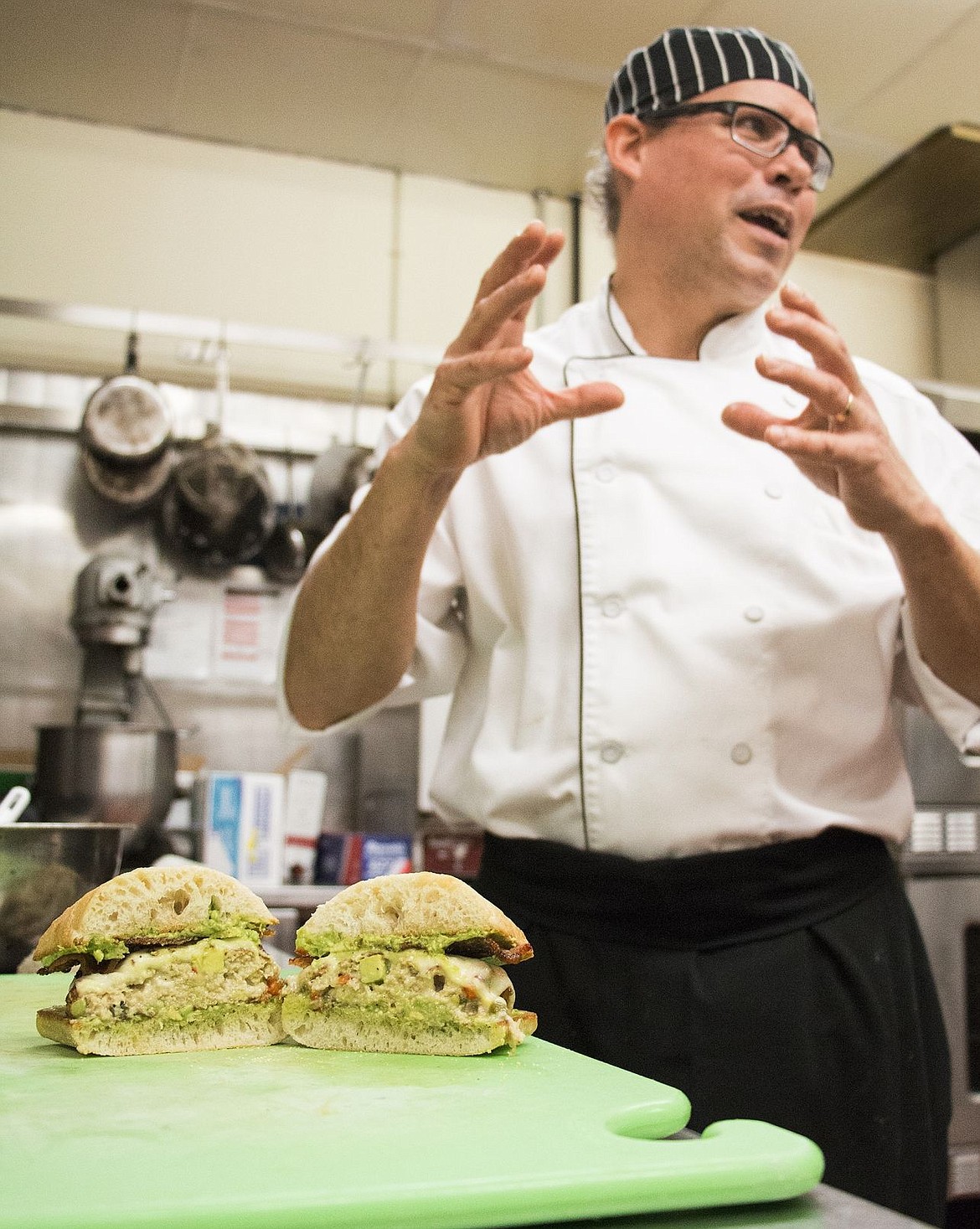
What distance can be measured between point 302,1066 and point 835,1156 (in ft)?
2.25

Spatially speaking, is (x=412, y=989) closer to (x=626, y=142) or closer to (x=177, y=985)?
(x=177, y=985)

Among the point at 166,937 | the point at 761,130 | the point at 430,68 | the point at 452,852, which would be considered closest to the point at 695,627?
the point at 761,130

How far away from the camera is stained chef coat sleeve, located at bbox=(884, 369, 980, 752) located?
4.87 feet

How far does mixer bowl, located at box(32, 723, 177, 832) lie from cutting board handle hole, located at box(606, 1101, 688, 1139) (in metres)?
2.37

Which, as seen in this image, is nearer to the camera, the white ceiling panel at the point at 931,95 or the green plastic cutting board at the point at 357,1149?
the green plastic cutting board at the point at 357,1149

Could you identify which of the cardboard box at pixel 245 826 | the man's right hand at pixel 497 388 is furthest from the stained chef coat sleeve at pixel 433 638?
the cardboard box at pixel 245 826

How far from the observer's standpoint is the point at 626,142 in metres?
1.65

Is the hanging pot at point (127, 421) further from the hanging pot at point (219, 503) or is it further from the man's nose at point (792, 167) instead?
the man's nose at point (792, 167)

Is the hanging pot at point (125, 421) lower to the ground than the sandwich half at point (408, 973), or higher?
higher

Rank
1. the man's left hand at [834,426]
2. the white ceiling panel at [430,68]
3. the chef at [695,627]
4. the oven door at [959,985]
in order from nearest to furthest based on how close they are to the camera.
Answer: the man's left hand at [834,426] → the chef at [695,627] → the oven door at [959,985] → the white ceiling panel at [430,68]

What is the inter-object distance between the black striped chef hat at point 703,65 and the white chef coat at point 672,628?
28 centimetres

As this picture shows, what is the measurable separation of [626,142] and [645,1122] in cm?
125

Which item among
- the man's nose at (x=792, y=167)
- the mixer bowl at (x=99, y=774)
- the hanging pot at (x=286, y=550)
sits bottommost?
the mixer bowl at (x=99, y=774)

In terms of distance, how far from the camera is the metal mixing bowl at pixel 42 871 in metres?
1.23
